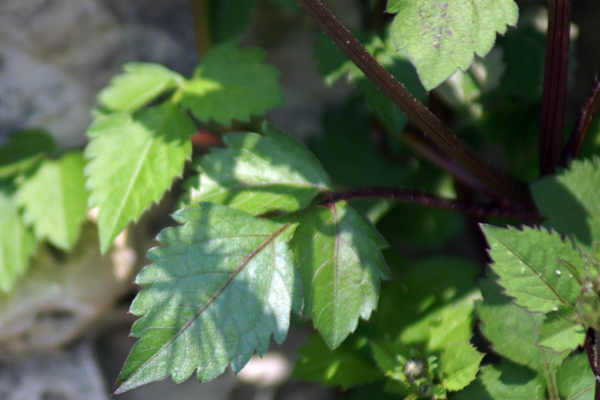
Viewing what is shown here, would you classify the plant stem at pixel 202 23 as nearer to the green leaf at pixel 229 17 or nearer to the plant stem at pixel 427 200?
the green leaf at pixel 229 17

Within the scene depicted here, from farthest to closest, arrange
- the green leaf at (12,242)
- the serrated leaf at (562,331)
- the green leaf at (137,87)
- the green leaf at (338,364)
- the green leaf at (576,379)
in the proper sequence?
the green leaf at (12,242) < the green leaf at (137,87) < the green leaf at (338,364) < the green leaf at (576,379) < the serrated leaf at (562,331)

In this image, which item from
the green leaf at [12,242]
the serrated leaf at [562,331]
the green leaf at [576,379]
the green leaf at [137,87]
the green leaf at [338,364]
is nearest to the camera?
the serrated leaf at [562,331]

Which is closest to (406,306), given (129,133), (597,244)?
(597,244)

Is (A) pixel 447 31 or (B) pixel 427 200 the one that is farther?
(B) pixel 427 200

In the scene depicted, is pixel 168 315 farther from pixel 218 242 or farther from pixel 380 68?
pixel 380 68

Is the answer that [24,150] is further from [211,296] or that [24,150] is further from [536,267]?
[536,267]

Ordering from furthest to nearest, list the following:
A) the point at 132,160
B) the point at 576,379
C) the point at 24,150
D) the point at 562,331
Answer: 1. the point at 24,150
2. the point at 132,160
3. the point at 576,379
4. the point at 562,331

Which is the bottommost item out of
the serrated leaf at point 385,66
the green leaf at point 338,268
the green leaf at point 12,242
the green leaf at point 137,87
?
the green leaf at point 338,268

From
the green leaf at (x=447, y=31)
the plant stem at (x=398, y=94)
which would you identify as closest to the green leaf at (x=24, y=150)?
the plant stem at (x=398, y=94)

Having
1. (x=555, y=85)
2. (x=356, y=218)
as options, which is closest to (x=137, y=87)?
(x=356, y=218)
